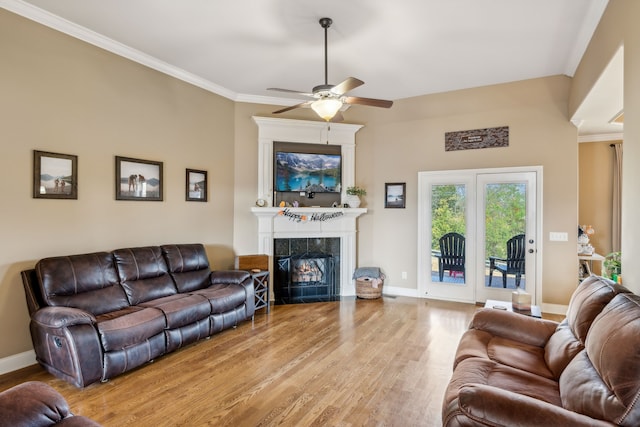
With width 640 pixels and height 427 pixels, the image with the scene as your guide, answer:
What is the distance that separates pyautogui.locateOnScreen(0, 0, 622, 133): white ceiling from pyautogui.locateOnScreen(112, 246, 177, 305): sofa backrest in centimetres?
232

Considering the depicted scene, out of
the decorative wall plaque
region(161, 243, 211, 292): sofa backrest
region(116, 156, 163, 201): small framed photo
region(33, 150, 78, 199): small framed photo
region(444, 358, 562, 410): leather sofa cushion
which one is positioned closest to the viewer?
region(444, 358, 562, 410): leather sofa cushion

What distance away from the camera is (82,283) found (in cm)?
332

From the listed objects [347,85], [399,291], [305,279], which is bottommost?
[399,291]

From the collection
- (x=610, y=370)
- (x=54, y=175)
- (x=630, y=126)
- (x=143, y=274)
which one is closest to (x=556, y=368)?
(x=610, y=370)

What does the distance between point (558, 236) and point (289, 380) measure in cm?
420

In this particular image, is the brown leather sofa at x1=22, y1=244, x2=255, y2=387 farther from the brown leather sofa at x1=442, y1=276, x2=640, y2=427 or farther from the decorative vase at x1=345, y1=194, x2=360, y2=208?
the brown leather sofa at x1=442, y1=276, x2=640, y2=427

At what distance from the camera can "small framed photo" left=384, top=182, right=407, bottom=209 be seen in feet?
19.3

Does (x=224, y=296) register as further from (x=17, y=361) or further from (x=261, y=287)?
(x=17, y=361)

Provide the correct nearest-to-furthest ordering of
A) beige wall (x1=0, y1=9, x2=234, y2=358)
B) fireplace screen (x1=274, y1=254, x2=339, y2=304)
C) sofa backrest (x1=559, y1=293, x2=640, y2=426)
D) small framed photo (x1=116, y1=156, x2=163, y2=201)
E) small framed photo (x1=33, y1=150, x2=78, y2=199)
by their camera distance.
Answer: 1. sofa backrest (x1=559, y1=293, x2=640, y2=426)
2. beige wall (x1=0, y1=9, x2=234, y2=358)
3. small framed photo (x1=33, y1=150, x2=78, y2=199)
4. small framed photo (x1=116, y1=156, x2=163, y2=201)
5. fireplace screen (x1=274, y1=254, x2=339, y2=304)

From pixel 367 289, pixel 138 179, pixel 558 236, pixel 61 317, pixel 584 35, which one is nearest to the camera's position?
pixel 61 317

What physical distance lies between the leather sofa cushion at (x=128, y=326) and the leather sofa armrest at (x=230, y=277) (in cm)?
113

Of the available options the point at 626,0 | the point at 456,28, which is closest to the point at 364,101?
the point at 456,28

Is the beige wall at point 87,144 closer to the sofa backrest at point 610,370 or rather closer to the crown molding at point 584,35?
the sofa backrest at point 610,370

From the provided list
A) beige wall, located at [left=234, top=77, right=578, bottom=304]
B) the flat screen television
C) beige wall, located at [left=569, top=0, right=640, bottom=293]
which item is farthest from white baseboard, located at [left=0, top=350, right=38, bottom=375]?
beige wall, located at [left=569, top=0, right=640, bottom=293]
